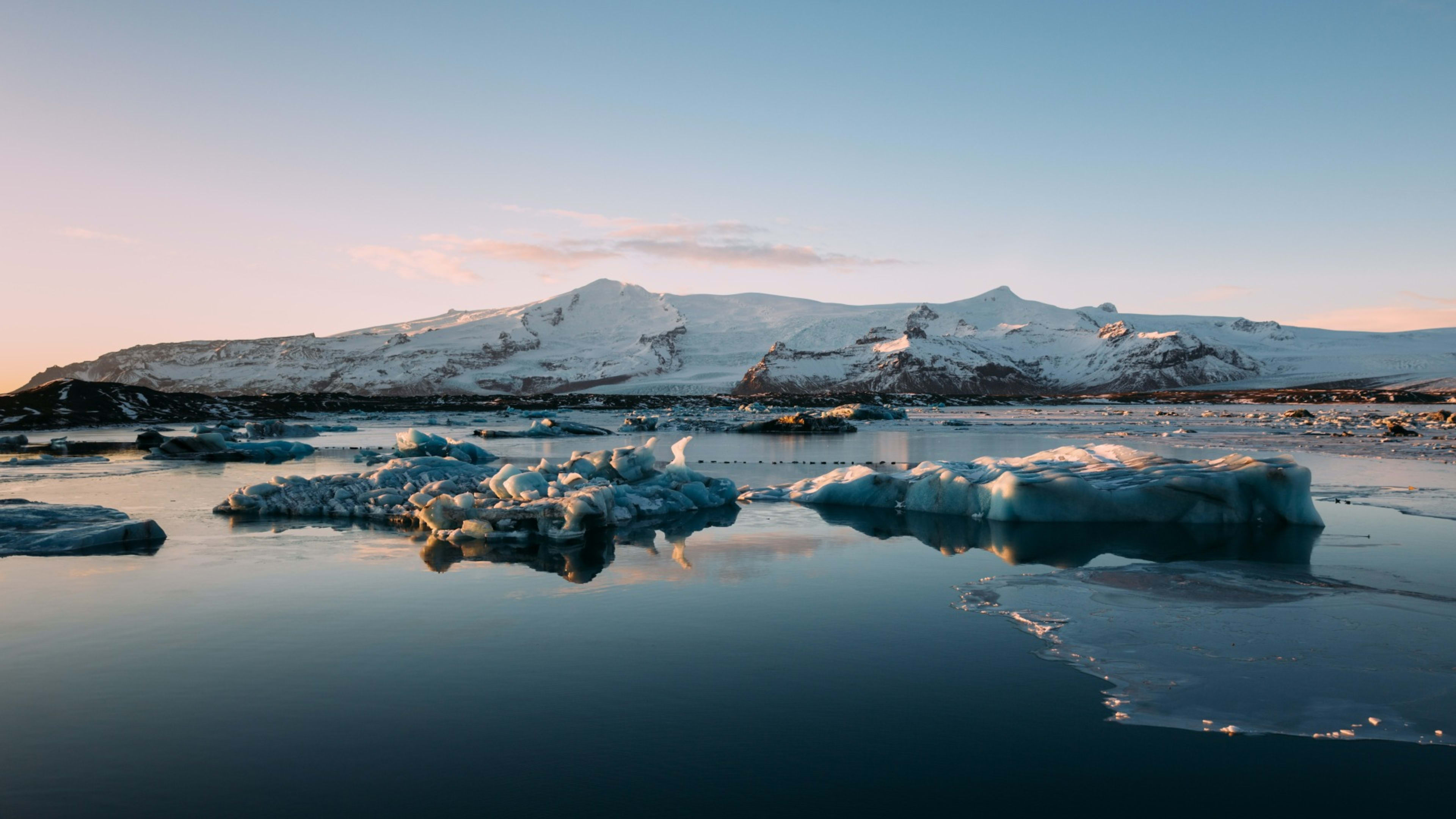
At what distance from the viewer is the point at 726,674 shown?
5867 millimetres

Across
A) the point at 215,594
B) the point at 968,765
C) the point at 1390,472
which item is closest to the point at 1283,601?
the point at 968,765

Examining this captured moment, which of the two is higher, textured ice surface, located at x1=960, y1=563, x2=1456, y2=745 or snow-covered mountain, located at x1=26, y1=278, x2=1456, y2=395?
snow-covered mountain, located at x1=26, y1=278, x2=1456, y2=395

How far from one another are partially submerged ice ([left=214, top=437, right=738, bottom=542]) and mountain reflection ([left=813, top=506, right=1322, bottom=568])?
3071mm

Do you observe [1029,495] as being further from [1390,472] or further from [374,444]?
[374,444]

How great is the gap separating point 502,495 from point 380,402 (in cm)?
6775

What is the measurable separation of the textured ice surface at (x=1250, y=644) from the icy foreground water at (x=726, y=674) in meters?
0.03

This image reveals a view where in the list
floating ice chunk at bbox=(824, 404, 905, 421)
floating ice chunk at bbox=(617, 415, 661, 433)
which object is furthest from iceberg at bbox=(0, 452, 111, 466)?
floating ice chunk at bbox=(824, 404, 905, 421)

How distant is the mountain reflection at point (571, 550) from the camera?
959cm

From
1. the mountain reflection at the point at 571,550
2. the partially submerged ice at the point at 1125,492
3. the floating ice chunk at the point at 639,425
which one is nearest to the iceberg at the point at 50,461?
the mountain reflection at the point at 571,550

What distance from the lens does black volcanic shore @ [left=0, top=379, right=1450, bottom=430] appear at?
43.8m

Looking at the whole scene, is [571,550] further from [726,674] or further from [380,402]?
[380,402]

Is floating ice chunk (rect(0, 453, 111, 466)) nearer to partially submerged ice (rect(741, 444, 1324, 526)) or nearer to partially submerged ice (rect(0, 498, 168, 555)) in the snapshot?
partially submerged ice (rect(0, 498, 168, 555))

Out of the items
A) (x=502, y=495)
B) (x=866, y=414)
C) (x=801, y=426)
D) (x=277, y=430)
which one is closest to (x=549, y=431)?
(x=277, y=430)

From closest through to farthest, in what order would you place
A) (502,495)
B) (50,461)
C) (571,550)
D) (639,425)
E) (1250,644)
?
1. (1250,644)
2. (571,550)
3. (502,495)
4. (50,461)
5. (639,425)
